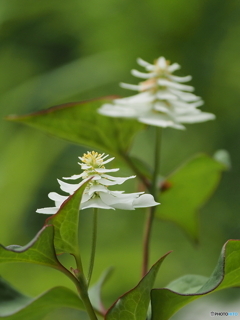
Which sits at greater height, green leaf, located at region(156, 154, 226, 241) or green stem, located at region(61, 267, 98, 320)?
green leaf, located at region(156, 154, 226, 241)

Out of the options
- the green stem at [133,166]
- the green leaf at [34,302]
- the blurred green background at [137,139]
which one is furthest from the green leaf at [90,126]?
the blurred green background at [137,139]

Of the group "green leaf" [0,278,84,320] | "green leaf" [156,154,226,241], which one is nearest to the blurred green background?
"green leaf" [156,154,226,241]

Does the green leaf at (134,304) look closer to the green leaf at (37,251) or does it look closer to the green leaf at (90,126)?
the green leaf at (37,251)

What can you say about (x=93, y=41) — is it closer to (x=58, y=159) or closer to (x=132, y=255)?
(x=58, y=159)

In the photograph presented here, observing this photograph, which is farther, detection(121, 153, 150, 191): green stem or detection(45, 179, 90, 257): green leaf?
detection(121, 153, 150, 191): green stem

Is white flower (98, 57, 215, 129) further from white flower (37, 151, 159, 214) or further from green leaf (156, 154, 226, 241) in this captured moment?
white flower (37, 151, 159, 214)

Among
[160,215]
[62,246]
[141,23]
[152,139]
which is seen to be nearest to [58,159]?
[152,139]
